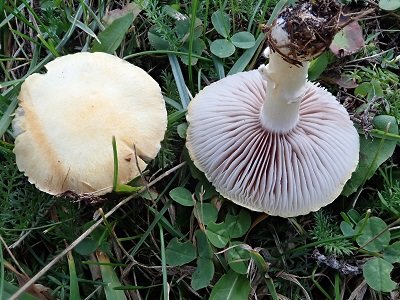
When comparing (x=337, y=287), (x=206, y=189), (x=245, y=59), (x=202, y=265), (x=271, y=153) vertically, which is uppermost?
(x=245, y=59)

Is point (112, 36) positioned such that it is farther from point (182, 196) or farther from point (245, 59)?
point (182, 196)

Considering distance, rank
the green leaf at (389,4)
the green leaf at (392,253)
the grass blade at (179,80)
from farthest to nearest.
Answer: the green leaf at (389,4)
the grass blade at (179,80)
the green leaf at (392,253)

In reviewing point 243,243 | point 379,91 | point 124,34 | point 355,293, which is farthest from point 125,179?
point 379,91

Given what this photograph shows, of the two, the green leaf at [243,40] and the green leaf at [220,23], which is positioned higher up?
the green leaf at [220,23]

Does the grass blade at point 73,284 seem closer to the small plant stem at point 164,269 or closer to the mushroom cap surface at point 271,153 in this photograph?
the small plant stem at point 164,269

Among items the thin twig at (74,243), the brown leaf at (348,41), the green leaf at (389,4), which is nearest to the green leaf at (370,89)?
the brown leaf at (348,41)

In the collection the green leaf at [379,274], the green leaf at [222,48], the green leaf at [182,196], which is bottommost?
the green leaf at [379,274]

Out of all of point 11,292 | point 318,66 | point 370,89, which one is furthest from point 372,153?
point 11,292

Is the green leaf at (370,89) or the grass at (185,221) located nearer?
the grass at (185,221)
